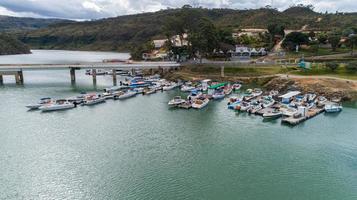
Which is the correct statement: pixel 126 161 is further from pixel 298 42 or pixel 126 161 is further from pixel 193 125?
pixel 298 42

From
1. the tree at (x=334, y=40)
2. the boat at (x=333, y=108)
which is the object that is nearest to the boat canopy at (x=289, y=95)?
the boat at (x=333, y=108)

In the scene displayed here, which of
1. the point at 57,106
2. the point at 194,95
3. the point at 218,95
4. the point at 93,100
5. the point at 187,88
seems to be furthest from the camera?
the point at 187,88

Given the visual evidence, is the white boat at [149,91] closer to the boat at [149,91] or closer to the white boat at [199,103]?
the boat at [149,91]

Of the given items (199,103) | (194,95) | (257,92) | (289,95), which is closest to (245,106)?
(199,103)

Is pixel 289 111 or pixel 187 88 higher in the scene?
pixel 187 88

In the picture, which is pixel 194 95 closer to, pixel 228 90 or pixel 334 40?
pixel 228 90
